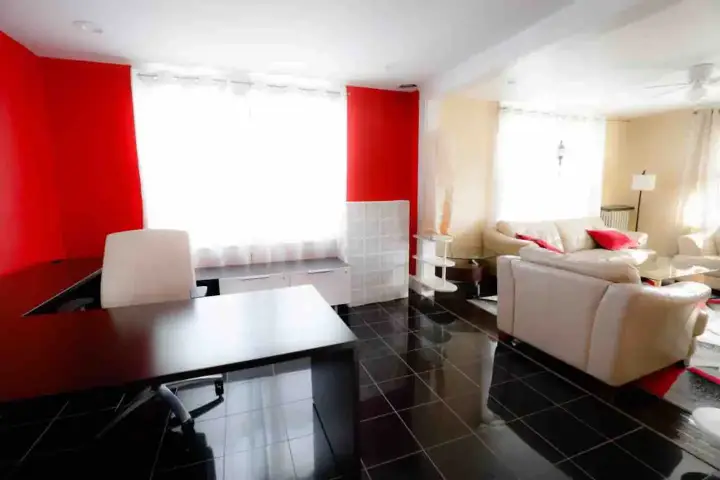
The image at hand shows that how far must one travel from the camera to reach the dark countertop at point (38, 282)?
1.76m

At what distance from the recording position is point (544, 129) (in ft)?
16.1

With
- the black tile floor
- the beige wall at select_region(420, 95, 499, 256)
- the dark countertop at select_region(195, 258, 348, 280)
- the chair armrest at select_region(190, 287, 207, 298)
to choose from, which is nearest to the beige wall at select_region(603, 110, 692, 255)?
the beige wall at select_region(420, 95, 499, 256)

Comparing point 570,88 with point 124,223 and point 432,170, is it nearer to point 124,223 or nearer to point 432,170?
point 432,170

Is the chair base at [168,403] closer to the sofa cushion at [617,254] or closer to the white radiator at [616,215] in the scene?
the sofa cushion at [617,254]

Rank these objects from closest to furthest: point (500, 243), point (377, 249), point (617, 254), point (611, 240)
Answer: point (377, 249) < point (500, 243) < point (617, 254) < point (611, 240)

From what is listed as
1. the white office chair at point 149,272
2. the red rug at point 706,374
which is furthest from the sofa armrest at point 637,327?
the white office chair at point 149,272

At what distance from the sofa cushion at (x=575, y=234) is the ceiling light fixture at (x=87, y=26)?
5.23 metres

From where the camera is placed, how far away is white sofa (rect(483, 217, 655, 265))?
4.30 m

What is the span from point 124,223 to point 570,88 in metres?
4.74

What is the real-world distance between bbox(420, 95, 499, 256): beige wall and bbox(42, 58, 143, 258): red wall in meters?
2.99

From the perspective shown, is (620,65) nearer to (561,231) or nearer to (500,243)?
(500,243)

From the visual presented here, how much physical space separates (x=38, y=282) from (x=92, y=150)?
1.33 meters

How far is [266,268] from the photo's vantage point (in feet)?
11.4

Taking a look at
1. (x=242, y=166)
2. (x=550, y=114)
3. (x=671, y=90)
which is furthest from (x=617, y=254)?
(x=242, y=166)
